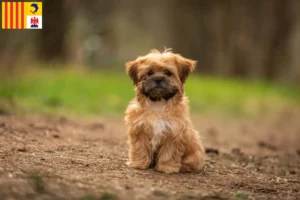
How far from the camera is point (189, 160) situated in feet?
25.6

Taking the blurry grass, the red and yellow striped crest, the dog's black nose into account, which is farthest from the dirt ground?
the blurry grass

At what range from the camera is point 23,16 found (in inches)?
438

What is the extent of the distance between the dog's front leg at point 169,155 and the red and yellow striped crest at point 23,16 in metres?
4.58

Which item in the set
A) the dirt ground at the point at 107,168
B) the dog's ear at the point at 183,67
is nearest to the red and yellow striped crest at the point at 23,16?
the dirt ground at the point at 107,168

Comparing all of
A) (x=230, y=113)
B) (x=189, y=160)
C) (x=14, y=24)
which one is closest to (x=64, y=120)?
(x=14, y=24)

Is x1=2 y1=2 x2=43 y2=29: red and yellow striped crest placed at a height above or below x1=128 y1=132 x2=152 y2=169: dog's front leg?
above

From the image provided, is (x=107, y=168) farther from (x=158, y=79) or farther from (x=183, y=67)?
(x=183, y=67)

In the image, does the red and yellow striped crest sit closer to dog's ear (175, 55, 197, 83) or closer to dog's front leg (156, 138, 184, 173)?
dog's ear (175, 55, 197, 83)

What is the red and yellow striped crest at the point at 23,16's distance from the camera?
1114 cm

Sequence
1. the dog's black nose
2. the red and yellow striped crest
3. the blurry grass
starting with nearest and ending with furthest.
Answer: the dog's black nose, the red and yellow striped crest, the blurry grass

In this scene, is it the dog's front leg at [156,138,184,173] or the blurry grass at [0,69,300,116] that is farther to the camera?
the blurry grass at [0,69,300,116]

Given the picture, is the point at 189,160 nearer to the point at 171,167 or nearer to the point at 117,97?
the point at 171,167

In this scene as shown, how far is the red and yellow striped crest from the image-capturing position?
36.6 ft

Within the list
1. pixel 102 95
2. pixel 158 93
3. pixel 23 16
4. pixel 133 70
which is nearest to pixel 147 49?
pixel 102 95
